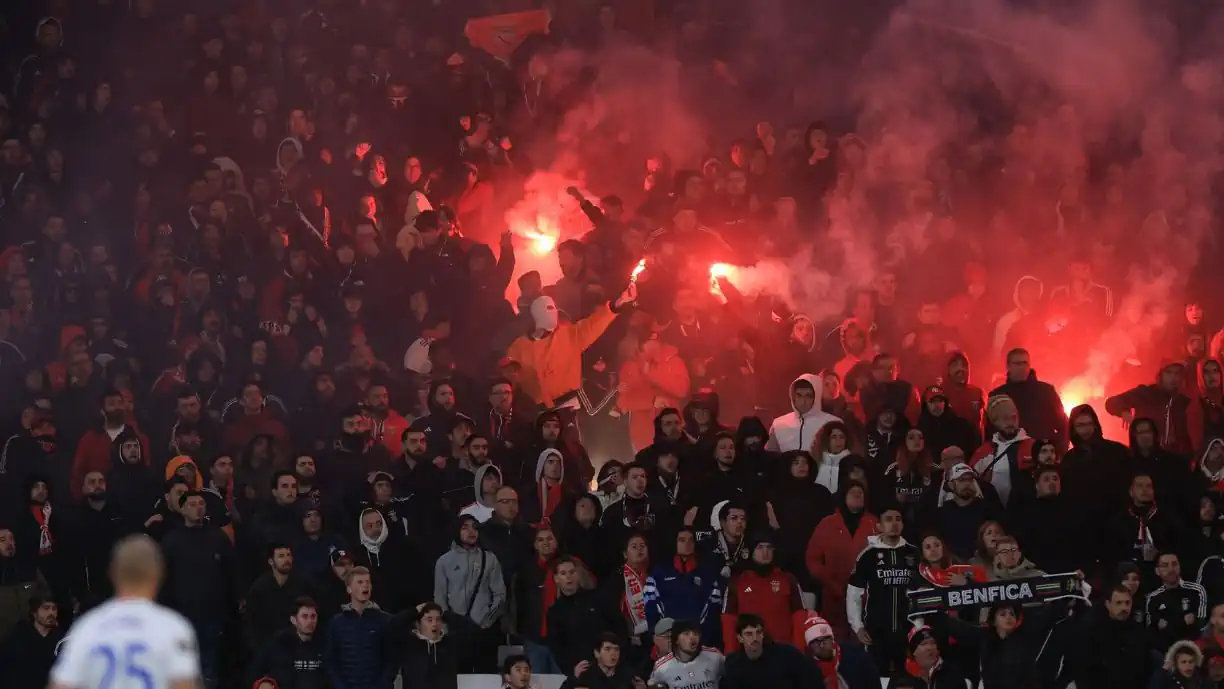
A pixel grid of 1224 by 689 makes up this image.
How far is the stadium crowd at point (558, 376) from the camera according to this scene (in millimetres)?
10688

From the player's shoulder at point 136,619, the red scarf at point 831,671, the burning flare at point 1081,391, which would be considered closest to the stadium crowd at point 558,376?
the red scarf at point 831,671

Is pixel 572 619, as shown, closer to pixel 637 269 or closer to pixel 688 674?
pixel 688 674

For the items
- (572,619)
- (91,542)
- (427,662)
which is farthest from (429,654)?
(91,542)

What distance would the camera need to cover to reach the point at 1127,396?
1327 cm

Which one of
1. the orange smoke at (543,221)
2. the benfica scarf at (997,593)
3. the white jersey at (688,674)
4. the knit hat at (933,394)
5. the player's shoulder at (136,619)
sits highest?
the orange smoke at (543,221)

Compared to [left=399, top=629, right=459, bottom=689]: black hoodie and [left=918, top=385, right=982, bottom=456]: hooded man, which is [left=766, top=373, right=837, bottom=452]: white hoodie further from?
[left=399, top=629, right=459, bottom=689]: black hoodie

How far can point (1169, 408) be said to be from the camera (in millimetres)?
12930

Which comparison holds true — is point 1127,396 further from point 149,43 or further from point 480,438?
point 149,43

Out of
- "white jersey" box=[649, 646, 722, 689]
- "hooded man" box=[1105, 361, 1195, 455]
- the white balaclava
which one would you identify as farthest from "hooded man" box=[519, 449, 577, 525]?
"hooded man" box=[1105, 361, 1195, 455]

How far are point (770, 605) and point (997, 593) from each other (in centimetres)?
132

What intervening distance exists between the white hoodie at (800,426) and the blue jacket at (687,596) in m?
1.70

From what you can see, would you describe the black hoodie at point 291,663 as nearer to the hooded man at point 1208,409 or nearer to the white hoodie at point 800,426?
the white hoodie at point 800,426

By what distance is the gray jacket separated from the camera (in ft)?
36.3

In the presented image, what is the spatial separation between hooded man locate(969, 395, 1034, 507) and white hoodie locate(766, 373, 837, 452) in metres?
1.06
